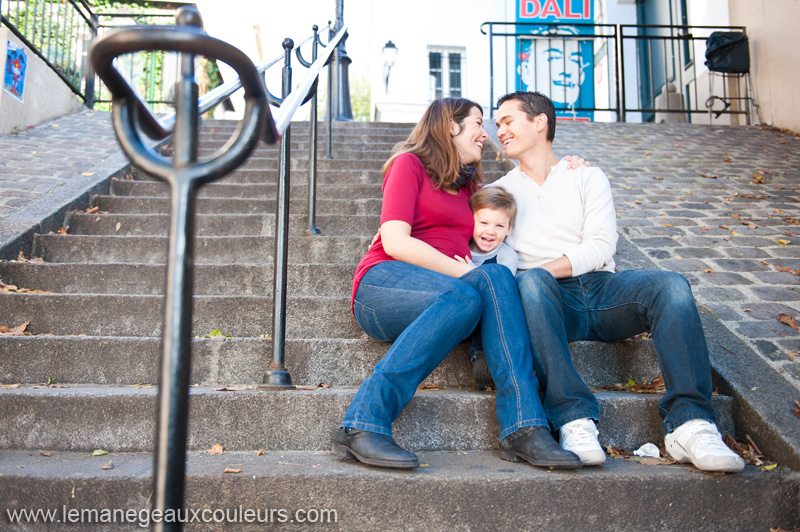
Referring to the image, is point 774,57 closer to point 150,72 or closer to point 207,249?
point 207,249

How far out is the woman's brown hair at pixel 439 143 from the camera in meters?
2.54

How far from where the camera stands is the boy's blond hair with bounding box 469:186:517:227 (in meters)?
2.55

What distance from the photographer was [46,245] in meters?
3.39

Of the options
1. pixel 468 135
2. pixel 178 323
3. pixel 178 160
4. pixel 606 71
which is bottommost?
pixel 178 323

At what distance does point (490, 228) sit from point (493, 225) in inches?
0.7

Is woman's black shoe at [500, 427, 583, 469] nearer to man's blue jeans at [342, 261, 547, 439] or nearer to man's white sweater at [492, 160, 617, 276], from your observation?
man's blue jeans at [342, 261, 547, 439]

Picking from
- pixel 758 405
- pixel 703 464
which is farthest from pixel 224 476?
pixel 758 405

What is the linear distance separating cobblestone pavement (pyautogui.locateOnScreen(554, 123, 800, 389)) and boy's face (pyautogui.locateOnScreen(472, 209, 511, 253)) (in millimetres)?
1060

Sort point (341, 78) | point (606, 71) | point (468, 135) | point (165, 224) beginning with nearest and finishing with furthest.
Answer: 1. point (468, 135)
2. point (165, 224)
3. point (341, 78)
4. point (606, 71)

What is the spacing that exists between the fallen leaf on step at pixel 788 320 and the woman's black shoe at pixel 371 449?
1.89 meters

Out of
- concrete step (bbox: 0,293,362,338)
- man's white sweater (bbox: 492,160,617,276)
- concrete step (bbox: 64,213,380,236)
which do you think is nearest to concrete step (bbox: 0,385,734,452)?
concrete step (bbox: 0,293,362,338)

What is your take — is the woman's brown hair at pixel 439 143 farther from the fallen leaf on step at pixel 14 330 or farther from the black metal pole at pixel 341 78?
the black metal pole at pixel 341 78

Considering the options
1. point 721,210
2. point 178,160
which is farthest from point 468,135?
point 721,210

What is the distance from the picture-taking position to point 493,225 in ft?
8.38
